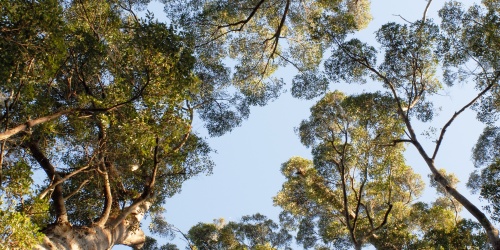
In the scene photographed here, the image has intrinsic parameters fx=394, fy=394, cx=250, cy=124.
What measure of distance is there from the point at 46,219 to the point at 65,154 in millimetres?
2914

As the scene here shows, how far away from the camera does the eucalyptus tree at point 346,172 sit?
45.7 feet

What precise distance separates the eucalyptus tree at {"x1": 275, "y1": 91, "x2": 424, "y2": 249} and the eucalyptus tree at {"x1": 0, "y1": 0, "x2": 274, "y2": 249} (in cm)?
614

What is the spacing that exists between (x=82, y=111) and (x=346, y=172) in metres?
10.4

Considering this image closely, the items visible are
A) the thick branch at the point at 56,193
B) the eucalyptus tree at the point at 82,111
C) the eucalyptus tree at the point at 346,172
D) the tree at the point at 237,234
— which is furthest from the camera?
the tree at the point at 237,234

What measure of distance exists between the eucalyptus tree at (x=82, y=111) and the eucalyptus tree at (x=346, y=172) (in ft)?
20.1

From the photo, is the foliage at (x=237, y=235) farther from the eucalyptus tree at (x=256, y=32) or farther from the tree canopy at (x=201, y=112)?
the eucalyptus tree at (x=256, y=32)

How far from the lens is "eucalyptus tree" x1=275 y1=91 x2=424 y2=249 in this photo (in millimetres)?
13938

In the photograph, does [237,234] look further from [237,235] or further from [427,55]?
[427,55]

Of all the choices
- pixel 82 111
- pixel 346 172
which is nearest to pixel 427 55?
pixel 346 172

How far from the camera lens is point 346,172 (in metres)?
15.4

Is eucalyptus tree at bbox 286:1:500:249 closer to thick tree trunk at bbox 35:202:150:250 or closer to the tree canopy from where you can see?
the tree canopy

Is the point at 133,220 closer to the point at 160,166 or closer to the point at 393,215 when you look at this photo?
the point at 160,166

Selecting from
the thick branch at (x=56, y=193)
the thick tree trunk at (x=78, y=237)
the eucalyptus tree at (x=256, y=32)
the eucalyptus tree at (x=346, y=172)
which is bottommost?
the thick tree trunk at (x=78, y=237)

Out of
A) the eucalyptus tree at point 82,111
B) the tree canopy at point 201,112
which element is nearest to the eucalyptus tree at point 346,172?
the tree canopy at point 201,112
